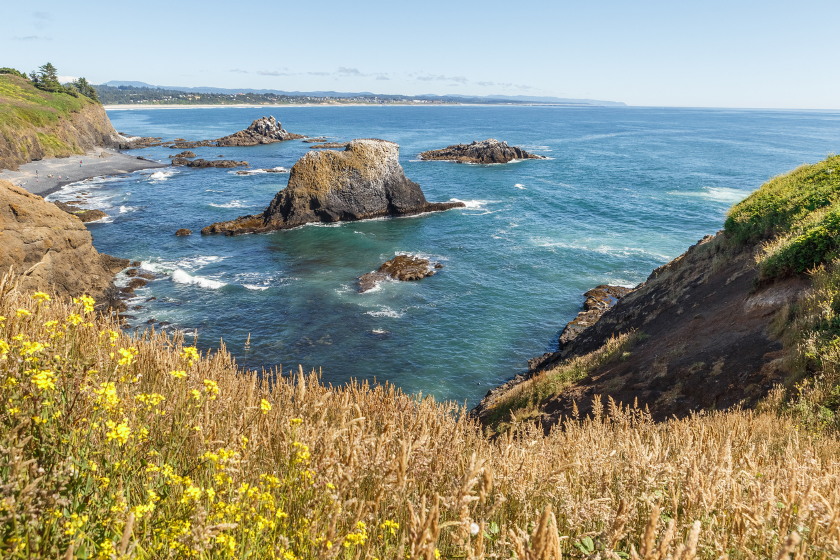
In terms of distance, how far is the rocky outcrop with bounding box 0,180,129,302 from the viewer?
22.6 metres

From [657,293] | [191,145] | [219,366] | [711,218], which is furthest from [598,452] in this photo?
[191,145]

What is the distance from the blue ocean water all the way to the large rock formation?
1.93 metres

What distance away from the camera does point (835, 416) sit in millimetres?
7934

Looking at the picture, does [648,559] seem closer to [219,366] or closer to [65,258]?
[219,366]

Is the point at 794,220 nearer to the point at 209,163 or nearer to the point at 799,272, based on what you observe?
the point at 799,272

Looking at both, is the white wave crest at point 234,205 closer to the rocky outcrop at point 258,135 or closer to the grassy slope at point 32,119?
the grassy slope at point 32,119

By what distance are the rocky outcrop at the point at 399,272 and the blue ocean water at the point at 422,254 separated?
0.78 meters

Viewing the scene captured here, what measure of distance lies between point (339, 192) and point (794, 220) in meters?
38.1

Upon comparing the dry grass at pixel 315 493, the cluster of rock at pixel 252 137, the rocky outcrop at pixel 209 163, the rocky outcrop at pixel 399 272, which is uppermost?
the cluster of rock at pixel 252 137

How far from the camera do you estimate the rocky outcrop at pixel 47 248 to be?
22562mm

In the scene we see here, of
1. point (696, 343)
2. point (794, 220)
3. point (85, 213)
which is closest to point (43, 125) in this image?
point (85, 213)

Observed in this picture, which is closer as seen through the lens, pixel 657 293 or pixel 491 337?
pixel 657 293

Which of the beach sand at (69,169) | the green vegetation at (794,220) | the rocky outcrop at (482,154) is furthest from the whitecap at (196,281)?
the rocky outcrop at (482,154)

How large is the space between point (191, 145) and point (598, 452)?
380 feet
